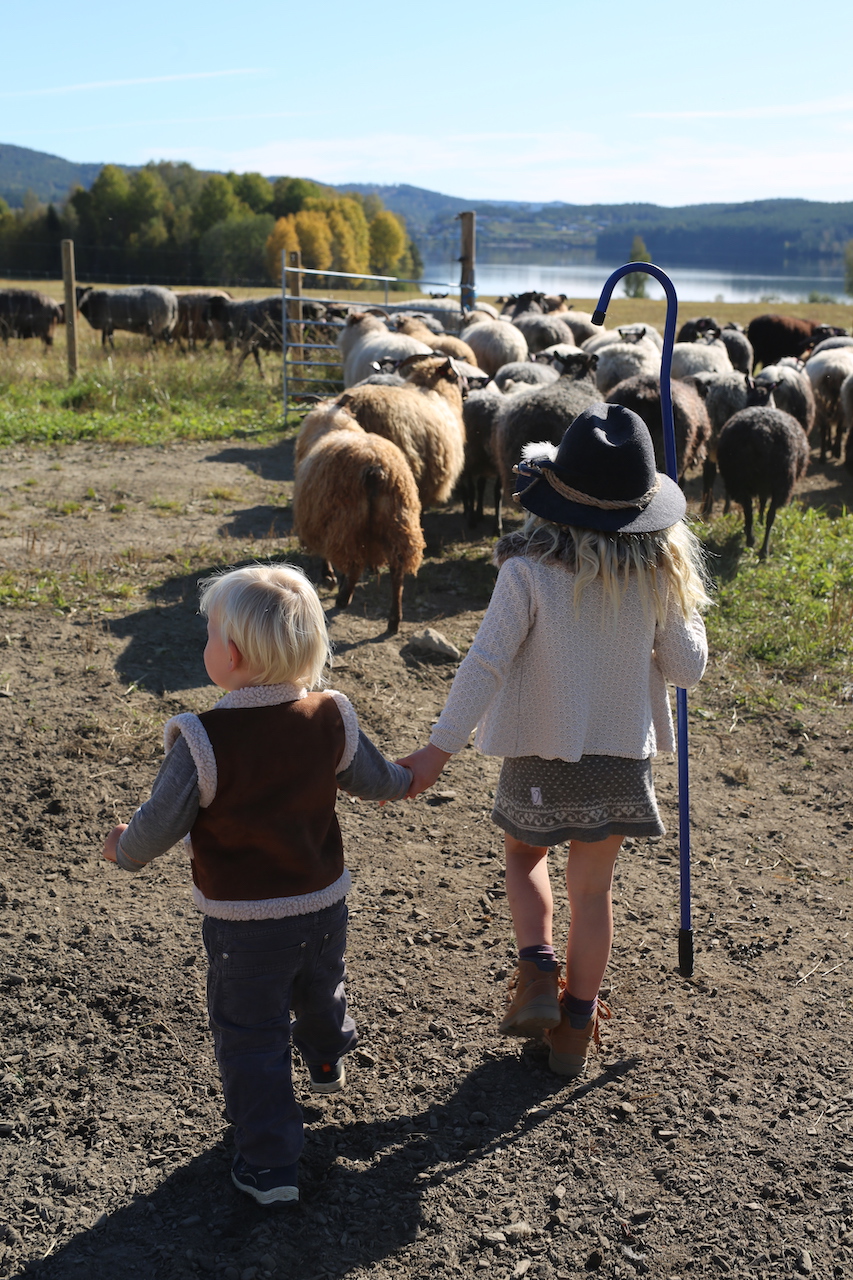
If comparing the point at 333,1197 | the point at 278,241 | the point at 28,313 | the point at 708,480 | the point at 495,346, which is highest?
the point at 278,241

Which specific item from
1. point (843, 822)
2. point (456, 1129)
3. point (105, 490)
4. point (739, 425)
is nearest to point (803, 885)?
point (843, 822)

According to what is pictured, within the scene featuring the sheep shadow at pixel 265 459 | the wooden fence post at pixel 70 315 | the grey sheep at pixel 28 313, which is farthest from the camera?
the grey sheep at pixel 28 313

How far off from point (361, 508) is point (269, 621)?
4297 mm

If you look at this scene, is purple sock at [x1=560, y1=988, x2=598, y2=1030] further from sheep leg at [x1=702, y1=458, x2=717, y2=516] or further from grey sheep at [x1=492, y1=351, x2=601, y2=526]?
sheep leg at [x1=702, y1=458, x2=717, y2=516]

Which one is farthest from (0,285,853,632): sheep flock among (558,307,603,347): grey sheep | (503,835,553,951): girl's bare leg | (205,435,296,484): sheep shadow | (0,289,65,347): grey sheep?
(0,289,65,347): grey sheep

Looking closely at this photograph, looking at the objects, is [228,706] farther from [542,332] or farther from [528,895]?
[542,332]

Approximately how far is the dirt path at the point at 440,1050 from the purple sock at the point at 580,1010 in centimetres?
19

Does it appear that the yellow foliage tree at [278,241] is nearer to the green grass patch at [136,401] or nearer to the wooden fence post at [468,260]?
the wooden fence post at [468,260]

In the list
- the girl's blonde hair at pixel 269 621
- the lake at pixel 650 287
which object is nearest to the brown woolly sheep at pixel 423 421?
the girl's blonde hair at pixel 269 621

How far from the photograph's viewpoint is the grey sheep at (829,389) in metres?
13.7

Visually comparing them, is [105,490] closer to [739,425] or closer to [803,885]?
[739,425]

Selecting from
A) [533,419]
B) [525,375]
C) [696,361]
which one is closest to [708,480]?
[525,375]

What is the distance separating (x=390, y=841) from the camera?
4.05 m

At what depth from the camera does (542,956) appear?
2.71 m
